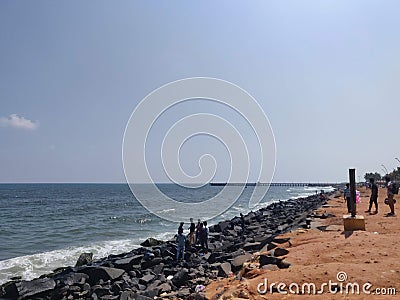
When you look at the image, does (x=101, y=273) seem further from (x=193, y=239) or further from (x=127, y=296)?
(x=193, y=239)

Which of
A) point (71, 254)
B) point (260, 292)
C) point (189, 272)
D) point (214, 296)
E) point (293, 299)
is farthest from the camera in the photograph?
point (71, 254)

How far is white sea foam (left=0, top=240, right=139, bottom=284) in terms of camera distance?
14148mm

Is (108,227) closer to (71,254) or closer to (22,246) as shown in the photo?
(22,246)

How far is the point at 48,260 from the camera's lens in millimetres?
16375

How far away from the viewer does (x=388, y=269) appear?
6.69 metres

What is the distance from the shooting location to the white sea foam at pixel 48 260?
1415 cm

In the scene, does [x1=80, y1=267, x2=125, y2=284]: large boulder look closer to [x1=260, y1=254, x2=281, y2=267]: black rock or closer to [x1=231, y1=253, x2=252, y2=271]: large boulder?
[x1=231, y1=253, x2=252, y2=271]: large boulder

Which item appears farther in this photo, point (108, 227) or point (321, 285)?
point (108, 227)

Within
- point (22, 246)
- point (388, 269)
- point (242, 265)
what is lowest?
point (22, 246)

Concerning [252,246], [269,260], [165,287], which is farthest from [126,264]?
[269,260]

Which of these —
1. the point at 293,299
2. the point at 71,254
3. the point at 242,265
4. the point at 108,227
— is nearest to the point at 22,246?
the point at 71,254

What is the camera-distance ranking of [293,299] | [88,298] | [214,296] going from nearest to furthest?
[293,299], [214,296], [88,298]

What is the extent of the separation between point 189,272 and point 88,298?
9.43 feet

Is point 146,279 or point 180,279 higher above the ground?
point 180,279
